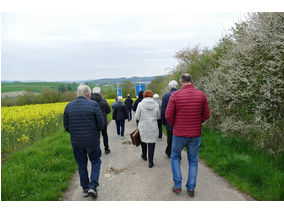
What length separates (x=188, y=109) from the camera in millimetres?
3271

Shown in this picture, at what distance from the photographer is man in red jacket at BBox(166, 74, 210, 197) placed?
3.28 meters

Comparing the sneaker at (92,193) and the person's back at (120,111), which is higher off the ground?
the person's back at (120,111)

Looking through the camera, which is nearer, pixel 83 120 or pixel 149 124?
pixel 83 120

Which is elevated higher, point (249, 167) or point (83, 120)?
point (83, 120)

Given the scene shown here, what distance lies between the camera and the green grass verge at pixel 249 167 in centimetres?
329

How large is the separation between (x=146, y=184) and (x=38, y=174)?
2.42 m

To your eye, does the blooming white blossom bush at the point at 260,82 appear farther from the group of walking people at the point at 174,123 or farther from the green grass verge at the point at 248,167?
the group of walking people at the point at 174,123

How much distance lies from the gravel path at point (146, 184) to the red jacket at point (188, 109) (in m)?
1.12

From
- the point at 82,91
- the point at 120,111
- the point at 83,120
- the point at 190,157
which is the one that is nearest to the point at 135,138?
the point at 190,157

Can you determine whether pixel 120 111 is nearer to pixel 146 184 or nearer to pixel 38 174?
pixel 38 174

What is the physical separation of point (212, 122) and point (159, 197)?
18.2ft

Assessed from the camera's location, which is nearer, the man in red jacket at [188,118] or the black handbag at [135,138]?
the man in red jacket at [188,118]

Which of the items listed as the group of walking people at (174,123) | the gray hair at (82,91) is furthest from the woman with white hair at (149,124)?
the gray hair at (82,91)

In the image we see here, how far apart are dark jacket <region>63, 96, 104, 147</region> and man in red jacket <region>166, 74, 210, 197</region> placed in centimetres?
134
